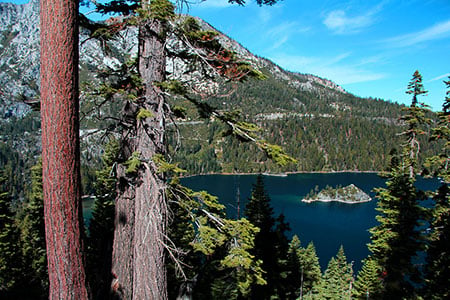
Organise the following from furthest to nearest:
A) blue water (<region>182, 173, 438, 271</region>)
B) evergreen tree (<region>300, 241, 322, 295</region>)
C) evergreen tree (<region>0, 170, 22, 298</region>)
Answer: blue water (<region>182, 173, 438, 271</region>) → evergreen tree (<region>300, 241, 322, 295</region>) → evergreen tree (<region>0, 170, 22, 298</region>)

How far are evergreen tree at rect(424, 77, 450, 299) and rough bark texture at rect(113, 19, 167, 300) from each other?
10.7 m

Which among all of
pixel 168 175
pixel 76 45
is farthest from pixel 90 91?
pixel 168 175

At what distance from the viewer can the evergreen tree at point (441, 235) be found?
32.1 feet

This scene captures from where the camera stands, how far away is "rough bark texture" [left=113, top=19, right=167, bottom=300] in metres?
3.57

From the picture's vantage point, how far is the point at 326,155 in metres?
167

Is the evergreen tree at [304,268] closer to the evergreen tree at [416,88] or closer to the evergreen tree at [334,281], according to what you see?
the evergreen tree at [334,281]

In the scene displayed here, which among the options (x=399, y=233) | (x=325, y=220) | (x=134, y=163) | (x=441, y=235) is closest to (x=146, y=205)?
(x=134, y=163)

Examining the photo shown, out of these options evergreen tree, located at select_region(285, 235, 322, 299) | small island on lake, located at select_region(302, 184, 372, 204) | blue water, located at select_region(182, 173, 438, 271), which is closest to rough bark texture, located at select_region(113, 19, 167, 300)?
evergreen tree, located at select_region(285, 235, 322, 299)

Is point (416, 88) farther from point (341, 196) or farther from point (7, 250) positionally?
point (341, 196)

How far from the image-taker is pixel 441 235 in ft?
34.4

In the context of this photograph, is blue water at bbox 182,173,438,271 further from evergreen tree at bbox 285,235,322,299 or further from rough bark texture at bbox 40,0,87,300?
rough bark texture at bbox 40,0,87,300

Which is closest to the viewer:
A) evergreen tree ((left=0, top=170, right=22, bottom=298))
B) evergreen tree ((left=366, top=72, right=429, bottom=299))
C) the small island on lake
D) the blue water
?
evergreen tree ((left=366, top=72, right=429, bottom=299))

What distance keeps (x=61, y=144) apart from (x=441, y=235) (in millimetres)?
12989

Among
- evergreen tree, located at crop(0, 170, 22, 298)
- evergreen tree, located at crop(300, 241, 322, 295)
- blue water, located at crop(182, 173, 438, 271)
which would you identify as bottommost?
blue water, located at crop(182, 173, 438, 271)
